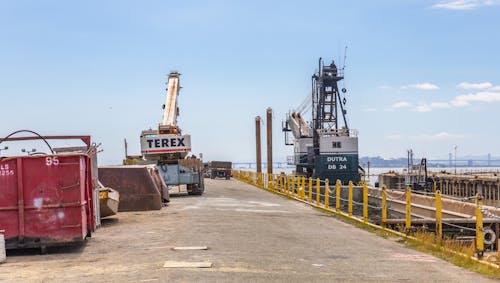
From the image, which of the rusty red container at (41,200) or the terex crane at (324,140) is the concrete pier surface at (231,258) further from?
the terex crane at (324,140)

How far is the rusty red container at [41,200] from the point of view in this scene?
1166cm

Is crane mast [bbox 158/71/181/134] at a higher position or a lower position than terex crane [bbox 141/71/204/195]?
higher

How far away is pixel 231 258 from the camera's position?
34.0ft

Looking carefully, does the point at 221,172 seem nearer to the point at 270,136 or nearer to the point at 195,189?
the point at 270,136

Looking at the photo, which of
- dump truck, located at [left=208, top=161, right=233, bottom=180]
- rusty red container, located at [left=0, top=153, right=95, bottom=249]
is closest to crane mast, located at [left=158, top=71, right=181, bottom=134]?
rusty red container, located at [left=0, top=153, right=95, bottom=249]

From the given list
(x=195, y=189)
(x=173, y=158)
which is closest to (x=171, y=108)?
(x=173, y=158)

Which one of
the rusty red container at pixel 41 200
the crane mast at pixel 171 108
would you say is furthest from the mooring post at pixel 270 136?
the rusty red container at pixel 41 200

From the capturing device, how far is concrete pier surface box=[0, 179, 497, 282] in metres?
9.09

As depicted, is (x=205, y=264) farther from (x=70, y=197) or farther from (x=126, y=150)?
(x=126, y=150)

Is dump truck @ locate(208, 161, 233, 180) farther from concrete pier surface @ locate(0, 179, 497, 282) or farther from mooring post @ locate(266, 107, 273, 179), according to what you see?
concrete pier surface @ locate(0, 179, 497, 282)

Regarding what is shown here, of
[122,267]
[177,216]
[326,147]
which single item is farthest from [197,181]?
[122,267]

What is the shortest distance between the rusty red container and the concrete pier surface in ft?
1.20

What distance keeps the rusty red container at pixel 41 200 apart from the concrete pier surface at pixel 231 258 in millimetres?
367

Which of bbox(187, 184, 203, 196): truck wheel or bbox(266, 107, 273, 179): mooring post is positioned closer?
bbox(187, 184, 203, 196): truck wheel
